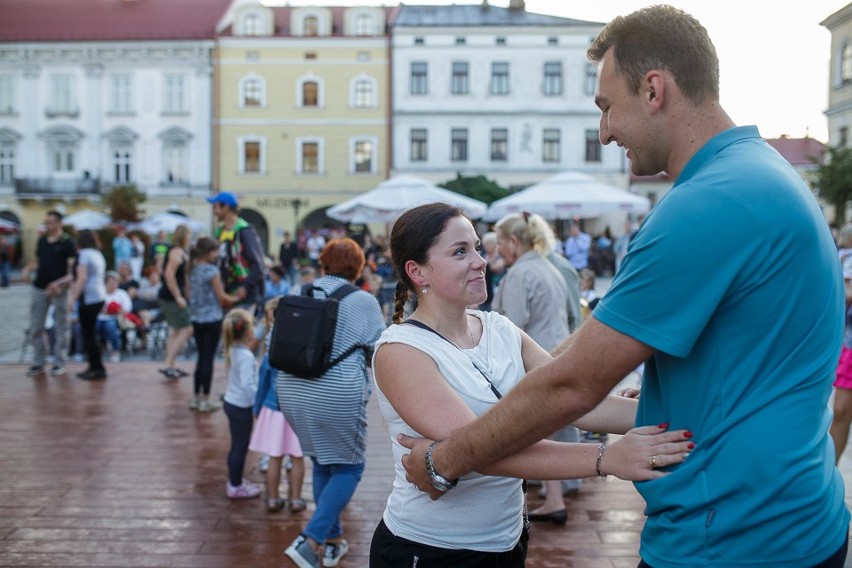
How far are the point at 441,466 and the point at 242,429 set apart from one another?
Answer: 159 inches

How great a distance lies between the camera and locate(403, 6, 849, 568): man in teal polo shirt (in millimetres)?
1455

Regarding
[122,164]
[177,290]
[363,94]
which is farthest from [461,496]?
[122,164]

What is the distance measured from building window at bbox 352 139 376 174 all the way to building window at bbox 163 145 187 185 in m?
8.37

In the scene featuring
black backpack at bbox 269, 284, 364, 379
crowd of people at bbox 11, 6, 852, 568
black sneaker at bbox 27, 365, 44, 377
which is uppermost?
crowd of people at bbox 11, 6, 852, 568

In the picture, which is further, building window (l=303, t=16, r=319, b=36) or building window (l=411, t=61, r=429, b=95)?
building window (l=303, t=16, r=319, b=36)

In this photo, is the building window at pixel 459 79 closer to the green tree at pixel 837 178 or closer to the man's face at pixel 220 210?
the green tree at pixel 837 178

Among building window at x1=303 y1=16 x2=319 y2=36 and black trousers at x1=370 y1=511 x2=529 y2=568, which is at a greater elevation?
building window at x1=303 y1=16 x2=319 y2=36

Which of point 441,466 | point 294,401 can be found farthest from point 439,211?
point 294,401

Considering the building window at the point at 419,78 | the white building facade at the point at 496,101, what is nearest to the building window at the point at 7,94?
the white building facade at the point at 496,101

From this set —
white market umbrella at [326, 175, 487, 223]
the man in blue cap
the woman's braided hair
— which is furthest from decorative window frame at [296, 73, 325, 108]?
the woman's braided hair

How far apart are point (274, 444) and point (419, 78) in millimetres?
36730

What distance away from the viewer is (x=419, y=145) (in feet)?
134

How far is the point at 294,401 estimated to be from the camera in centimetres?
455

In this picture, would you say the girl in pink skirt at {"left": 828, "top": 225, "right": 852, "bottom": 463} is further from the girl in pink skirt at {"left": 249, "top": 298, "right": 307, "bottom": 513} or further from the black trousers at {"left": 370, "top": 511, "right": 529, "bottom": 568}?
the black trousers at {"left": 370, "top": 511, "right": 529, "bottom": 568}
